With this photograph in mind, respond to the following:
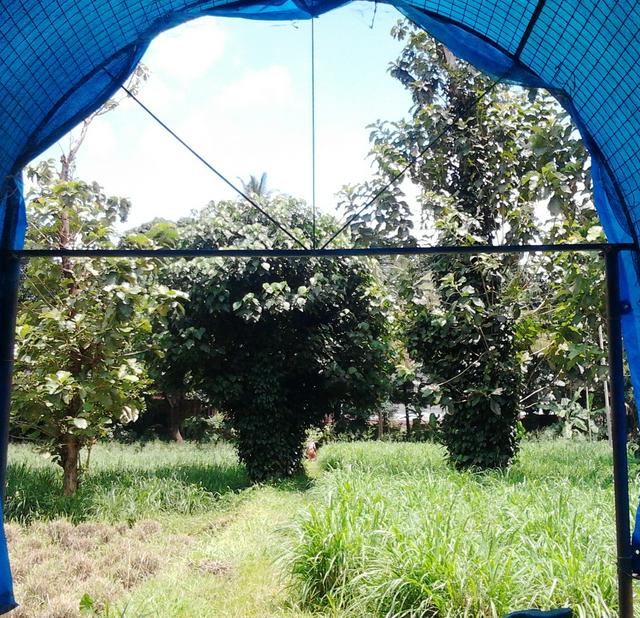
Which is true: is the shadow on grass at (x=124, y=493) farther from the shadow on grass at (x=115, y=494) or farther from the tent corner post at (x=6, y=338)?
the tent corner post at (x=6, y=338)

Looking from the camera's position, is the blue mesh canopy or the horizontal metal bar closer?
the blue mesh canopy

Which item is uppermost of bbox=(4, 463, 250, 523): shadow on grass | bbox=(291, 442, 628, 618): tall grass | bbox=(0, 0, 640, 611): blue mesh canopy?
bbox=(0, 0, 640, 611): blue mesh canopy

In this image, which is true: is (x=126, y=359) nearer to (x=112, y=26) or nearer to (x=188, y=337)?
(x=188, y=337)

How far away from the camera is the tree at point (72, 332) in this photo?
611 cm

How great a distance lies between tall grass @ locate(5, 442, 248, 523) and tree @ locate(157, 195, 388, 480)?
745 mm

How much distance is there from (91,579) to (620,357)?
364 cm

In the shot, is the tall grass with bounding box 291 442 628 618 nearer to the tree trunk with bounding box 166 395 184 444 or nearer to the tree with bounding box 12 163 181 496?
the tree with bounding box 12 163 181 496

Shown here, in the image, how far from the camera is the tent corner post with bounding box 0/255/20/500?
2.39 m

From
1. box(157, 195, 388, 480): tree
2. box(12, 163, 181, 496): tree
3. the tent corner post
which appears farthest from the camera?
box(157, 195, 388, 480): tree

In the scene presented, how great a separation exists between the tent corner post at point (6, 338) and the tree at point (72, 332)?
3415 mm

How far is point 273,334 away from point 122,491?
284cm

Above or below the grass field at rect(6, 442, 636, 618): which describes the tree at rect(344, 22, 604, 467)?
above

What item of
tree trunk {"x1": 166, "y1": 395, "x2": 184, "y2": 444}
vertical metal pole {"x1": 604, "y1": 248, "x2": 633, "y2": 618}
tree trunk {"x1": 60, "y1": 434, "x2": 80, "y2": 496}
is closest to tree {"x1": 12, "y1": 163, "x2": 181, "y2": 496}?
tree trunk {"x1": 60, "y1": 434, "x2": 80, "y2": 496}

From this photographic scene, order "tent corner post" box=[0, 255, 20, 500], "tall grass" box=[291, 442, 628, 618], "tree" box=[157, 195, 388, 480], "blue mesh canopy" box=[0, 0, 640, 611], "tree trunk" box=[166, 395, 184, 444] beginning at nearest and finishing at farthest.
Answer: "blue mesh canopy" box=[0, 0, 640, 611] → "tent corner post" box=[0, 255, 20, 500] → "tall grass" box=[291, 442, 628, 618] → "tree" box=[157, 195, 388, 480] → "tree trunk" box=[166, 395, 184, 444]
